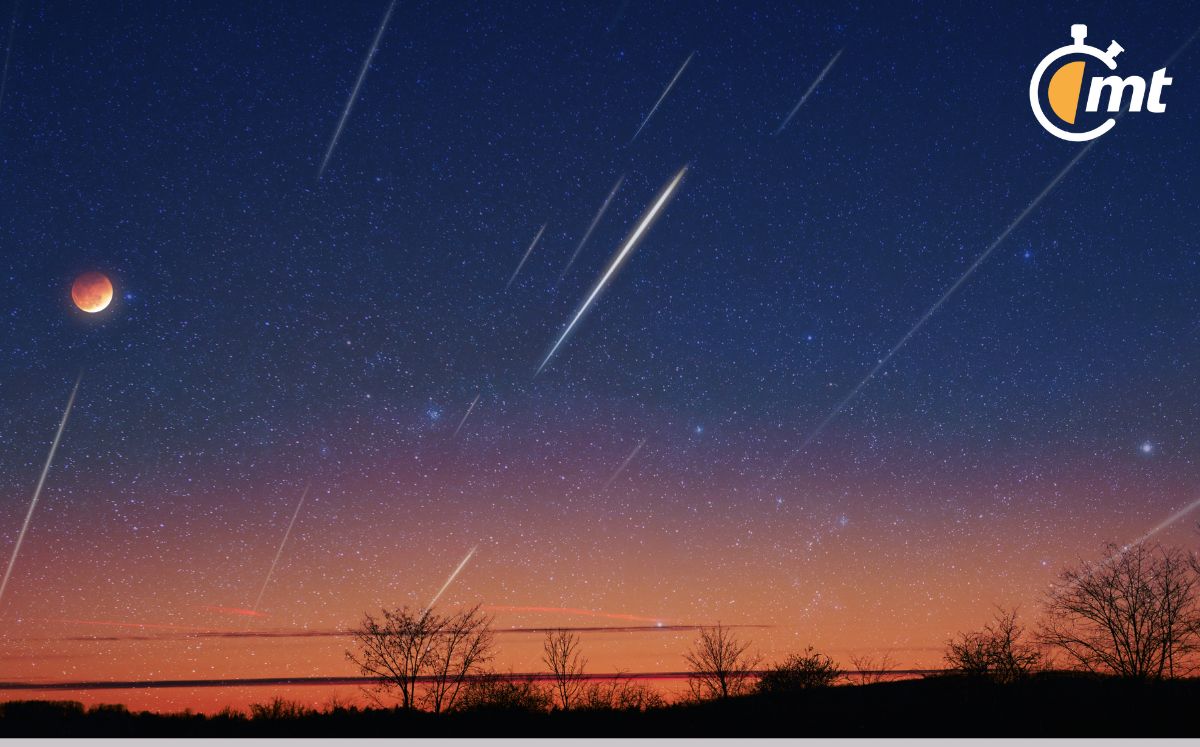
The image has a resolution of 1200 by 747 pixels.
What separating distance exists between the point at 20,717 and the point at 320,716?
8.38m

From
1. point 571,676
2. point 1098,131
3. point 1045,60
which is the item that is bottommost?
point 571,676

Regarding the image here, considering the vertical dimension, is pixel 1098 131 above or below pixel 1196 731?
above

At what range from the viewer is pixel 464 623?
6669 centimetres

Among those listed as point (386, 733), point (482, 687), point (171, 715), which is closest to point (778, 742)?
point (386, 733)

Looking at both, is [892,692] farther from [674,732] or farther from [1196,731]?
[674,732]

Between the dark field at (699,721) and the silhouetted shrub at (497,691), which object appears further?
the silhouetted shrub at (497,691)

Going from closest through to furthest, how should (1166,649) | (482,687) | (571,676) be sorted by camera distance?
(1166,649) < (482,687) < (571,676)

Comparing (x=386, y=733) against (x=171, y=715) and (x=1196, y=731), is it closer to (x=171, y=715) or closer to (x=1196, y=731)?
(x=171, y=715)

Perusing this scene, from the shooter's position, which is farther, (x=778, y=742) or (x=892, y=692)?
(x=892, y=692)

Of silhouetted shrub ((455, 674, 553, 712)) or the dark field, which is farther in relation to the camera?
silhouetted shrub ((455, 674, 553, 712))

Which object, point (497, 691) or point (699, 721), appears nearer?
point (699, 721)

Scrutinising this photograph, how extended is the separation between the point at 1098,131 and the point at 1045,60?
1.88 meters

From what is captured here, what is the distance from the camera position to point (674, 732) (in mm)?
25016

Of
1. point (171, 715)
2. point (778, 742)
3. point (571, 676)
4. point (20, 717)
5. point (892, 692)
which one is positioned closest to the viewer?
point (778, 742)
